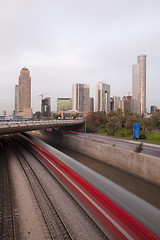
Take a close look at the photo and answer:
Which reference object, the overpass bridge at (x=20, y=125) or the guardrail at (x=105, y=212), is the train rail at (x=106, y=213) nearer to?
the guardrail at (x=105, y=212)

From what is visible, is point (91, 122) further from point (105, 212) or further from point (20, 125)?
point (105, 212)

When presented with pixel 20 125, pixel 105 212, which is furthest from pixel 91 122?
pixel 105 212

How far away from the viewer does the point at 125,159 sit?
82.9 ft

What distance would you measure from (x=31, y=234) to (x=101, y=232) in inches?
197

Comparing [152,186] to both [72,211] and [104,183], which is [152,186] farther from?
[72,211]

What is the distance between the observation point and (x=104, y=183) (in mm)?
12250

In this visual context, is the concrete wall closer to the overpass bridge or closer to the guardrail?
the overpass bridge

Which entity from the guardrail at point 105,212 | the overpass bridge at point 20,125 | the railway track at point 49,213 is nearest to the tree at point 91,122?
the overpass bridge at point 20,125

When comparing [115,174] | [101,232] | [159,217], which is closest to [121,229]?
[101,232]

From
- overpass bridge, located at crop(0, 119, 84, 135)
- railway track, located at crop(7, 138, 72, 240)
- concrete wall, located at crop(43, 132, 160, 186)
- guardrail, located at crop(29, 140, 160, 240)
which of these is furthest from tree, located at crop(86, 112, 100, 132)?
guardrail, located at crop(29, 140, 160, 240)

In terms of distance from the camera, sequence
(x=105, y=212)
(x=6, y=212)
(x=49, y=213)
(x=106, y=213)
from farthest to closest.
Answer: (x=6, y=212) → (x=49, y=213) → (x=105, y=212) → (x=106, y=213)

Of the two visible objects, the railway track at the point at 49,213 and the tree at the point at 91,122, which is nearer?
the railway track at the point at 49,213

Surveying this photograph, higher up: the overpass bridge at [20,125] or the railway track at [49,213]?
the overpass bridge at [20,125]

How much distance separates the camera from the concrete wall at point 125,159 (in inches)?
801
